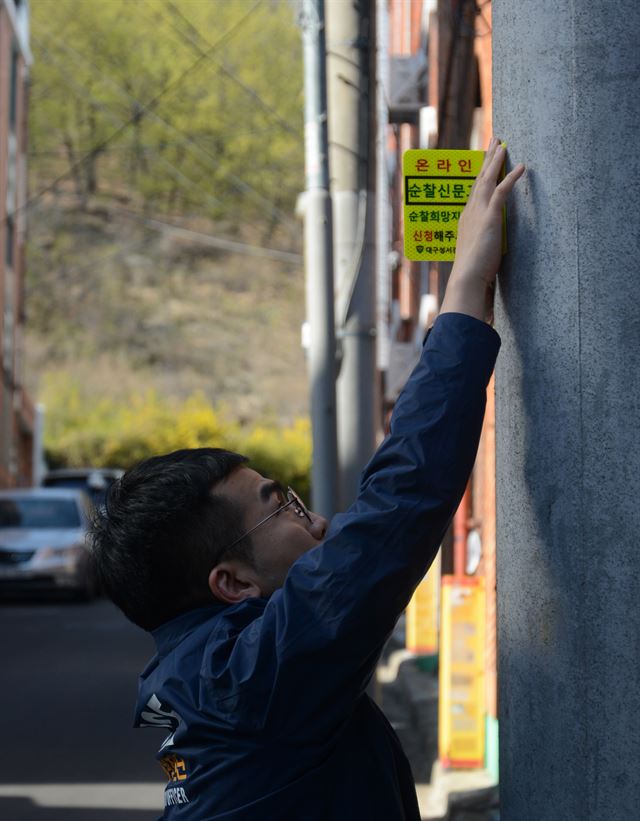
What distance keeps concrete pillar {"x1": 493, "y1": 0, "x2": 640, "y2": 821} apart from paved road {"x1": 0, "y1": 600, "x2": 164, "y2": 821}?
18.7 ft

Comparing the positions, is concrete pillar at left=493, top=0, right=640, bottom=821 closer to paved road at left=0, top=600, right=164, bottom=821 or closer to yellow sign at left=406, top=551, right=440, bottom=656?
paved road at left=0, top=600, right=164, bottom=821

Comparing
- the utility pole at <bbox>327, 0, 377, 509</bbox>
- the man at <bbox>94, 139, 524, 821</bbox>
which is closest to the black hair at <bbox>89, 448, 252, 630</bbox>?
the man at <bbox>94, 139, 524, 821</bbox>

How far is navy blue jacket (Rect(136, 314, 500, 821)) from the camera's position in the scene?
1.92m

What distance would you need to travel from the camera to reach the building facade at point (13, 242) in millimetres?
34438

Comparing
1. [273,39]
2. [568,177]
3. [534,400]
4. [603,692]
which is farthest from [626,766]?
[273,39]

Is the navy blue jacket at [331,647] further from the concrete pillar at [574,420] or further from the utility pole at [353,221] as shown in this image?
the utility pole at [353,221]

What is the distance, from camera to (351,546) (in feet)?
6.30

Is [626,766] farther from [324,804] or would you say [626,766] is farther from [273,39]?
[273,39]

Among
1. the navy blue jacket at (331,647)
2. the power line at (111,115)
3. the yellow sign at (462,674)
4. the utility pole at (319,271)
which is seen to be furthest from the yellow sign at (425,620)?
the power line at (111,115)

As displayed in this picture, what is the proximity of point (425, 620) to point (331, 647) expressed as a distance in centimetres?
1036

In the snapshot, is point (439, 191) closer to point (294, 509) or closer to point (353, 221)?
point (294, 509)

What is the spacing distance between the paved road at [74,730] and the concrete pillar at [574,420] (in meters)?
5.69

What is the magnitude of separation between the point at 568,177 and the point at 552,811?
0.95 m

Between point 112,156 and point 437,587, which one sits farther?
point 112,156
